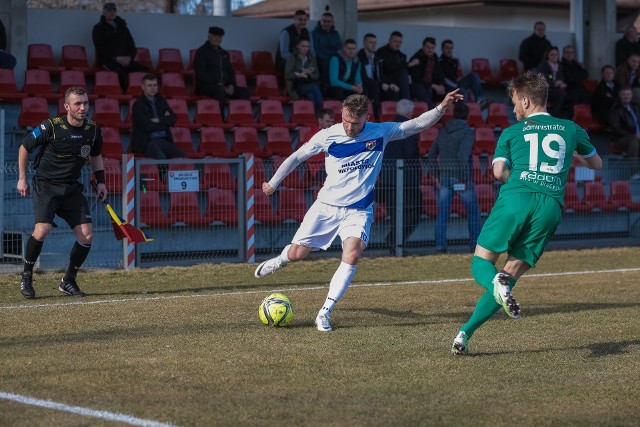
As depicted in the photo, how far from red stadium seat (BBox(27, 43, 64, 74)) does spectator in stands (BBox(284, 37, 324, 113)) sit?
3937 mm

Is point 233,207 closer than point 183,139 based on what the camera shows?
Yes

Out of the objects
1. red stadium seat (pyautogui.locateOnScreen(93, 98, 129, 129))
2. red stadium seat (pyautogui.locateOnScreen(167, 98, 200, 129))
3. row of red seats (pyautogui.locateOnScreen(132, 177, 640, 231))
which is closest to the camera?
row of red seats (pyautogui.locateOnScreen(132, 177, 640, 231))

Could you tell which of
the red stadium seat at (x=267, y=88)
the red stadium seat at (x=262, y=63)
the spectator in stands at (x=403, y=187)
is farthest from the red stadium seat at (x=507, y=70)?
the spectator in stands at (x=403, y=187)

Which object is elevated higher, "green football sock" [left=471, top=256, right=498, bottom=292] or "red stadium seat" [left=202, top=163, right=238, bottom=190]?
"red stadium seat" [left=202, top=163, right=238, bottom=190]

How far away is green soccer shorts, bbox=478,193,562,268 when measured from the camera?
7.83 m

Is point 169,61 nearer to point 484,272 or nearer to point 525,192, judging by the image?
point 525,192

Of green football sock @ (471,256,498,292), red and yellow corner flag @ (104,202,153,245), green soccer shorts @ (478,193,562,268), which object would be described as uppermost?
green soccer shorts @ (478,193,562,268)

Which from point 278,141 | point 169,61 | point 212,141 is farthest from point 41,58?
point 278,141

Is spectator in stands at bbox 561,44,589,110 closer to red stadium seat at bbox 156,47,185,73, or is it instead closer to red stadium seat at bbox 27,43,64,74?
red stadium seat at bbox 156,47,185,73

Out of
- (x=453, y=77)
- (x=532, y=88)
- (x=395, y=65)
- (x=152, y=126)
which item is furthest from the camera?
(x=453, y=77)

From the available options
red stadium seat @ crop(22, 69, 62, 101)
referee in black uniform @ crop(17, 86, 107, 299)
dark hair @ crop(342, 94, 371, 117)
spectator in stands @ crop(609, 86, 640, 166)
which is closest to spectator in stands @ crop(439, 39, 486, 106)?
spectator in stands @ crop(609, 86, 640, 166)

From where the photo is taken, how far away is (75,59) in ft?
62.1

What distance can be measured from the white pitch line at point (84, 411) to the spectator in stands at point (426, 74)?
1516 cm

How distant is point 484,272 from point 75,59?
12720mm
